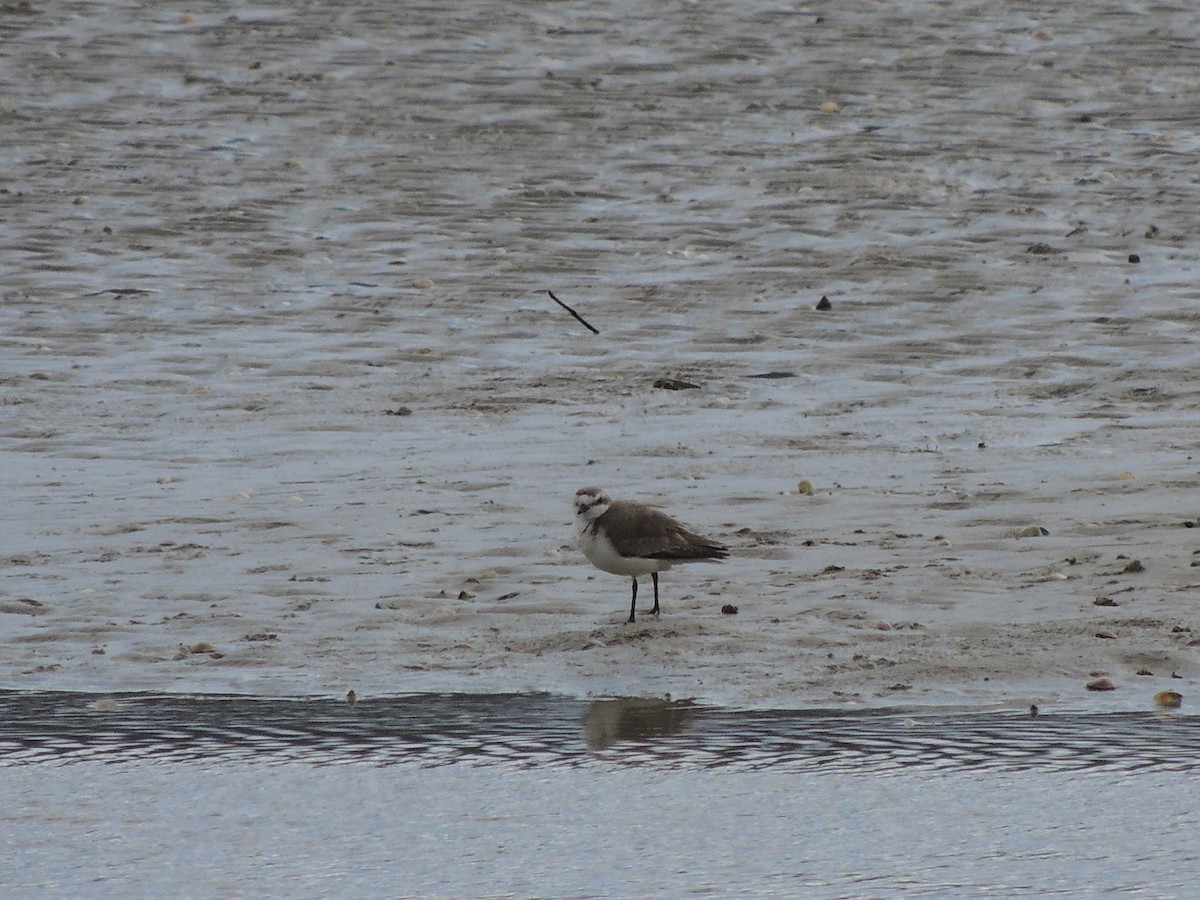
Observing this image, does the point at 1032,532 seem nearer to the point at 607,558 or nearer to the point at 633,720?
the point at 607,558

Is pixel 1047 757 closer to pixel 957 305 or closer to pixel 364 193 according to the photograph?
pixel 957 305

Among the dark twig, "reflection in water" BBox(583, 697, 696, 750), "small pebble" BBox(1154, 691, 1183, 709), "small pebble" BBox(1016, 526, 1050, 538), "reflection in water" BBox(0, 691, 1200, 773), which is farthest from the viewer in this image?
the dark twig

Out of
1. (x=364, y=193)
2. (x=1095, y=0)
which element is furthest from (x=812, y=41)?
(x=364, y=193)

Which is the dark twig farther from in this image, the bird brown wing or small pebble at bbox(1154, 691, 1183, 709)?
small pebble at bbox(1154, 691, 1183, 709)

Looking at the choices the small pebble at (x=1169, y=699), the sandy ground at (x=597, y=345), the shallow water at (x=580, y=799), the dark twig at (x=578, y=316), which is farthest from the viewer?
the dark twig at (x=578, y=316)

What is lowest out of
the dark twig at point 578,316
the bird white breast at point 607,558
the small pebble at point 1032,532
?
the small pebble at point 1032,532

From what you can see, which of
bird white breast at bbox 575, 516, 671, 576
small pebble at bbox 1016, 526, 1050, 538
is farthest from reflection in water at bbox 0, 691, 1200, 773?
small pebble at bbox 1016, 526, 1050, 538

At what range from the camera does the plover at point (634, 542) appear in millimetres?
7652

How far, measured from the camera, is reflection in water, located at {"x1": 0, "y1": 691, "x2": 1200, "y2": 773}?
6.04m

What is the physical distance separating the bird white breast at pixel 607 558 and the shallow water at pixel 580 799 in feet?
3.09

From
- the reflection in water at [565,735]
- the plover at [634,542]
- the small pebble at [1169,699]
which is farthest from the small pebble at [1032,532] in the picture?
the reflection in water at [565,735]

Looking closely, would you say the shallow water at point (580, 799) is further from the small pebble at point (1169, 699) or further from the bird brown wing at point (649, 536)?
the bird brown wing at point (649, 536)

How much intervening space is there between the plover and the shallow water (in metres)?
0.95

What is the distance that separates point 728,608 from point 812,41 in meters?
12.8
